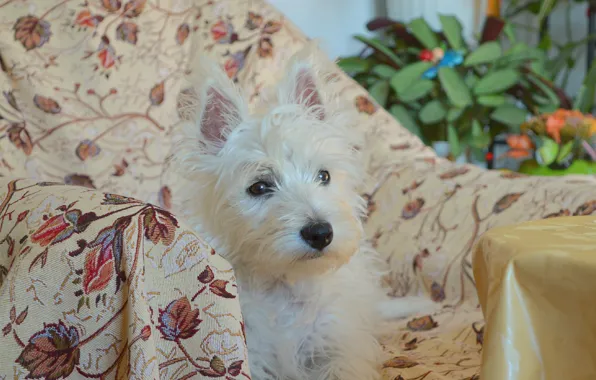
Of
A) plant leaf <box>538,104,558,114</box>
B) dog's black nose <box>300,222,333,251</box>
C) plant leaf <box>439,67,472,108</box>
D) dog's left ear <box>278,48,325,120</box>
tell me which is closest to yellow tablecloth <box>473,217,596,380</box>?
dog's black nose <box>300,222,333,251</box>

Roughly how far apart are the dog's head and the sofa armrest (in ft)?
1.37

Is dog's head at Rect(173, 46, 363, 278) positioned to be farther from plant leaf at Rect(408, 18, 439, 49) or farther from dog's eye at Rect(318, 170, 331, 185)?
plant leaf at Rect(408, 18, 439, 49)

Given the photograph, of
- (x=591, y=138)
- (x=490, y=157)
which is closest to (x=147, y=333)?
(x=591, y=138)

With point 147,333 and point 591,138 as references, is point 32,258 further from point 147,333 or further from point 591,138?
point 591,138

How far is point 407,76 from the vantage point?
9.61 feet

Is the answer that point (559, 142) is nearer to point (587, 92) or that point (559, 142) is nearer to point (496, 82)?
point (496, 82)

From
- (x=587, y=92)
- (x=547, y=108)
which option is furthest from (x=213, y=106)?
(x=587, y=92)

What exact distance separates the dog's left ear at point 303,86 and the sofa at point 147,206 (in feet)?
0.75

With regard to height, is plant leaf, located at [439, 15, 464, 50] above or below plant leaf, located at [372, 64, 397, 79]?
above

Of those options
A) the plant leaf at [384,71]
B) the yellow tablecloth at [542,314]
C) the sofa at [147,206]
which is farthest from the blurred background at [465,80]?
the yellow tablecloth at [542,314]

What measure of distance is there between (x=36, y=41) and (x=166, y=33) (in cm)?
40

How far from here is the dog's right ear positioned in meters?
1.43

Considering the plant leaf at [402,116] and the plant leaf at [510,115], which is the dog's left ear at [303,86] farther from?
the plant leaf at [510,115]

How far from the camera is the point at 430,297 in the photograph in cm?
176
